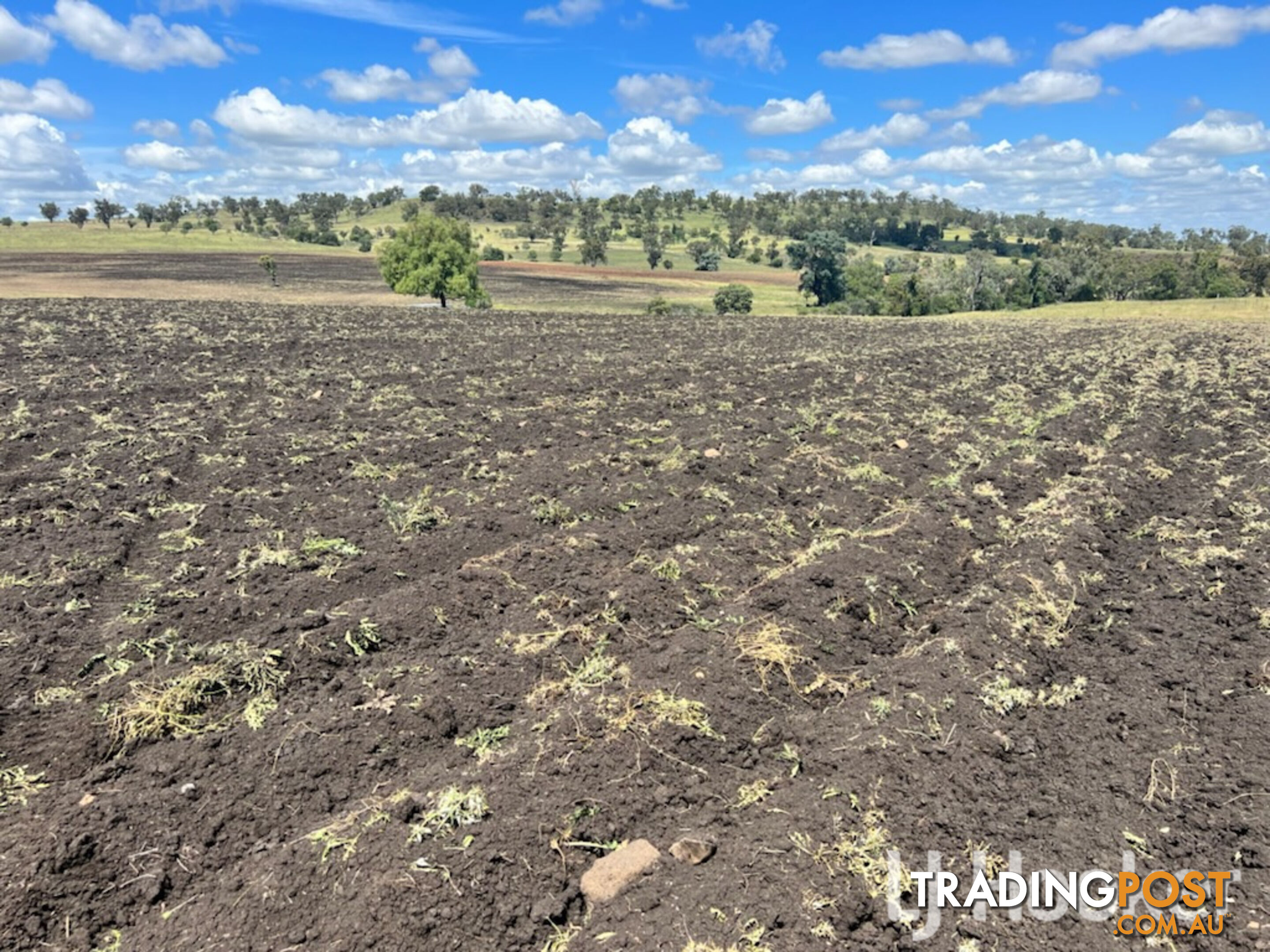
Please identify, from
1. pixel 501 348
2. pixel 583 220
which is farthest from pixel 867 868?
pixel 583 220

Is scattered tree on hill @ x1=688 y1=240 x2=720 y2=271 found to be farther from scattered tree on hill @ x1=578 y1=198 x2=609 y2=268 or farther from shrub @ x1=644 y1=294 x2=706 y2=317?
shrub @ x1=644 y1=294 x2=706 y2=317

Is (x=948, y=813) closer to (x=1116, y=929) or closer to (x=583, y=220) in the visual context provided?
(x=1116, y=929)

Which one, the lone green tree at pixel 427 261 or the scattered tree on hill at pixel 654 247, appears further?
the scattered tree on hill at pixel 654 247

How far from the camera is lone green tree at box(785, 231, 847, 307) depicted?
287 ft

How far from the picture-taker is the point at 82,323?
29.1 meters

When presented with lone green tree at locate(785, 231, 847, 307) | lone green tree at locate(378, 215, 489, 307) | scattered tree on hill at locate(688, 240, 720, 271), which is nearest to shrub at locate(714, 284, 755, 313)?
lone green tree at locate(785, 231, 847, 307)

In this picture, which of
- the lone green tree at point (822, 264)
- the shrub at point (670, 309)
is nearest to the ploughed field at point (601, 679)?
the shrub at point (670, 309)

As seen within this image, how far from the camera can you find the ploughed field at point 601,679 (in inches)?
178

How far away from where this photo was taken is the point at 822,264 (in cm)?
8881

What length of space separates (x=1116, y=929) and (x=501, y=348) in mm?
25007

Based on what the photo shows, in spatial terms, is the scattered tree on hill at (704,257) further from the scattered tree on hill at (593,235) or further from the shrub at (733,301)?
the shrub at (733,301)

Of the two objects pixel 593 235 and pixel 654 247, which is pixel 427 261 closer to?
pixel 654 247

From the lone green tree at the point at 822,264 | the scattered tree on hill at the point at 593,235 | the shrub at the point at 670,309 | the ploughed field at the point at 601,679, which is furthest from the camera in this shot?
the scattered tree on hill at the point at 593,235

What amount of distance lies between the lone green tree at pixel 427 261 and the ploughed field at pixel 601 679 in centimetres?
4058
